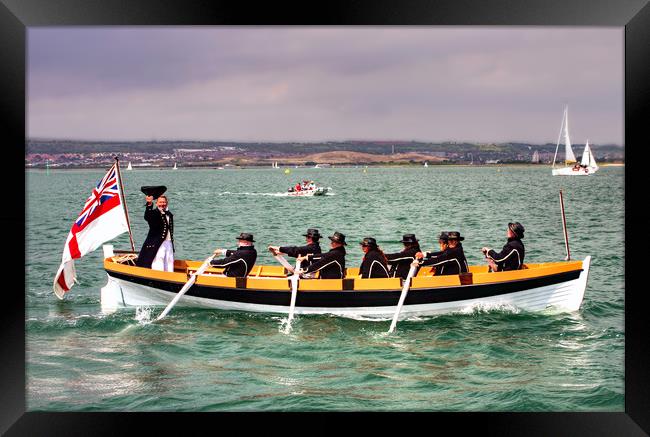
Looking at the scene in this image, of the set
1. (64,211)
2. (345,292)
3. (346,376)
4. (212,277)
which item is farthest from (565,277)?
(64,211)

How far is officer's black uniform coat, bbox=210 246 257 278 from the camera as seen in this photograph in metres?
12.3

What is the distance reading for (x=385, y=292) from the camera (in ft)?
38.9

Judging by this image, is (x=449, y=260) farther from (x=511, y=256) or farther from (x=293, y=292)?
(x=293, y=292)

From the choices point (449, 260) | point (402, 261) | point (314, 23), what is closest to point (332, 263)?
point (402, 261)

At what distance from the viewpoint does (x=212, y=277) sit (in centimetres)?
1234

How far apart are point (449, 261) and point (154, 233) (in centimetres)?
484

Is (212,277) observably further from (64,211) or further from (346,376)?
(64,211)

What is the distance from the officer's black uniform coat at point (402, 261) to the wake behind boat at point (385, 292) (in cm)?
30

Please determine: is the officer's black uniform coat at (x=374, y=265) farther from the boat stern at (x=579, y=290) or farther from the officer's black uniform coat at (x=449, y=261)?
the boat stern at (x=579, y=290)

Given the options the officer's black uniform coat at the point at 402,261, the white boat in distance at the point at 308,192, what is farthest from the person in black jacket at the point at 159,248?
the white boat in distance at the point at 308,192

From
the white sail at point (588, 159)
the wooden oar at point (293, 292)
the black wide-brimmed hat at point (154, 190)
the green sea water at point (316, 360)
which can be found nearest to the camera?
the green sea water at point (316, 360)

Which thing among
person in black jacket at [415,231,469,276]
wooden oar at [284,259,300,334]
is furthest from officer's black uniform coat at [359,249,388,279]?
wooden oar at [284,259,300,334]

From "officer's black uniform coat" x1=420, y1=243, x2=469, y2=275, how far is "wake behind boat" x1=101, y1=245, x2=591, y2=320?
21 centimetres

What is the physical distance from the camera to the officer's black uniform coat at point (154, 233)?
12484 mm
